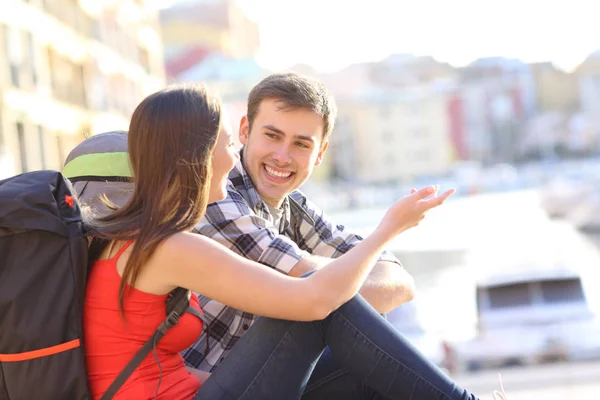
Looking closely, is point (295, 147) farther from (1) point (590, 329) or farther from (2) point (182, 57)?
(2) point (182, 57)

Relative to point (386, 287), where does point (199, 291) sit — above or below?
above

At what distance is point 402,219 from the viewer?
6.76 feet

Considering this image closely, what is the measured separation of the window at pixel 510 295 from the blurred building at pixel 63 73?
31.9ft

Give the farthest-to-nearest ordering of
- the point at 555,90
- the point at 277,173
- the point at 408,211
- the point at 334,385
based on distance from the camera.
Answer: the point at 555,90 < the point at 277,173 < the point at 334,385 < the point at 408,211

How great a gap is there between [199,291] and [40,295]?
301 mm

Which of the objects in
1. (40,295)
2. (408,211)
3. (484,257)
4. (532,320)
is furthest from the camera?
(484,257)

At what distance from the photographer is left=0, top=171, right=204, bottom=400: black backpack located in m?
1.79

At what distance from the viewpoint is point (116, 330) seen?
1.90 meters

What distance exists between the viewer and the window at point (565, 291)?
1698 centimetres

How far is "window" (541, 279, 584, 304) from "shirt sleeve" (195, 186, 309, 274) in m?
15.3

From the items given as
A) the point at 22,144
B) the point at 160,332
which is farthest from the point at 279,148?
the point at 22,144

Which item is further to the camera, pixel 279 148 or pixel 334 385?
pixel 279 148

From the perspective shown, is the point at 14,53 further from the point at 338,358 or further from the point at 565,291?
the point at 338,358

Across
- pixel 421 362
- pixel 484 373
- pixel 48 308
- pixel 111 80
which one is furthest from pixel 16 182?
pixel 111 80
